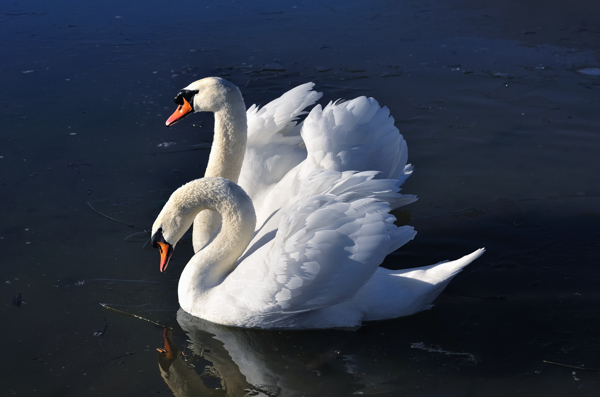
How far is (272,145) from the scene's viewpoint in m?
5.52

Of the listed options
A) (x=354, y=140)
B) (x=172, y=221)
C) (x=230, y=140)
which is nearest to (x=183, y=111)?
(x=230, y=140)

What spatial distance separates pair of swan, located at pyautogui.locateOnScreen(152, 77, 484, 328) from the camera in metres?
3.99

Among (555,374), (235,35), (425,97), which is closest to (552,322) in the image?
(555,374)

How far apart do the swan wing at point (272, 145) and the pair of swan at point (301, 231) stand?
0.02 m

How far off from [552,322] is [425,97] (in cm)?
401

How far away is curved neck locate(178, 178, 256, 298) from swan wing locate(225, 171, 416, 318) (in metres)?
0.27

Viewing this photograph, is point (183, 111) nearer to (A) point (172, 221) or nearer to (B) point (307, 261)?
(A) point (172, 221)

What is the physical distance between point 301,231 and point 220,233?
73 cm

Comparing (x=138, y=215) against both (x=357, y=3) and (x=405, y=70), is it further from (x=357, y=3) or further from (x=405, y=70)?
(x=357, y=3)

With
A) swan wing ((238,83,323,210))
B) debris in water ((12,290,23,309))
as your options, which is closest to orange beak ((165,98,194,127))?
swan wing ((238,83,323,210))

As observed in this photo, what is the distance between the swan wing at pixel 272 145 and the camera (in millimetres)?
5344

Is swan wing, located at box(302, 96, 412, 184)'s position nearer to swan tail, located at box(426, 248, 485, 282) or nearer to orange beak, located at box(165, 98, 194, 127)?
orange beak, located at box(165, 98, 194, 127)

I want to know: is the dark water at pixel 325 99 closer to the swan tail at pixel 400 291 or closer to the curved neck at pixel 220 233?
the swan tail at pixel 400 291

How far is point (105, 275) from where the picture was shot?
486 centimetres
